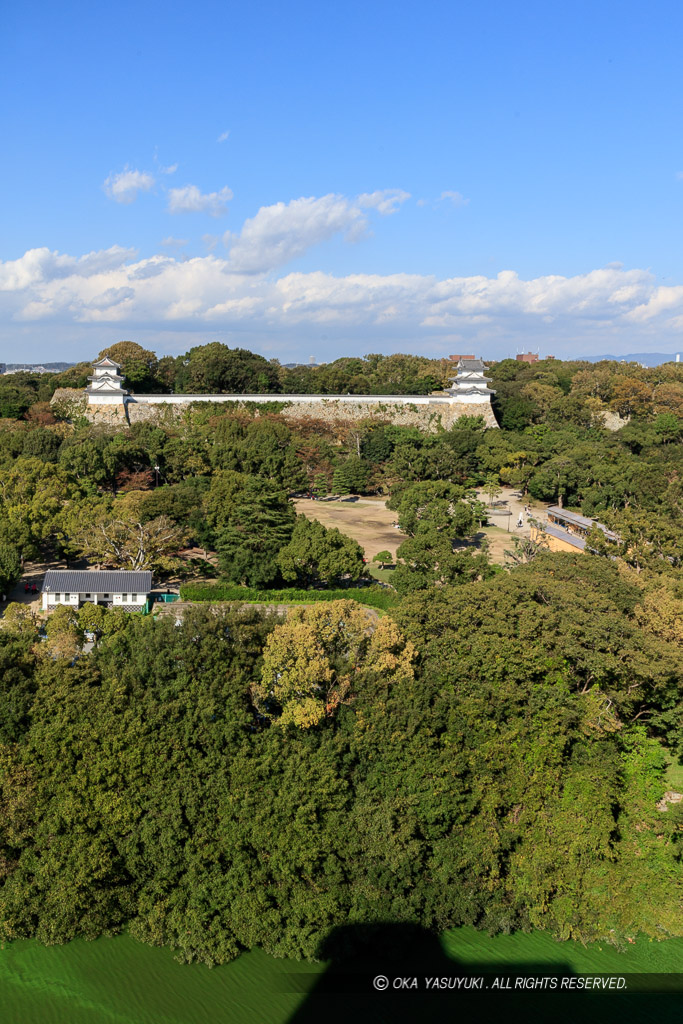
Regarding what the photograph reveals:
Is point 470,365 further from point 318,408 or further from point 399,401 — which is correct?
point 318,408

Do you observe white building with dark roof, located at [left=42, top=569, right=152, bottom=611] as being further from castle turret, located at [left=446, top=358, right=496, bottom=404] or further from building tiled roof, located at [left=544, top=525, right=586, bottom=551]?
castle turret, located at [left=446, top=358, right=496, bottom=404]

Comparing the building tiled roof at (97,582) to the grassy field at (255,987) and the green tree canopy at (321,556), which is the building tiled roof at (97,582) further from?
the grassy field at (255,987)

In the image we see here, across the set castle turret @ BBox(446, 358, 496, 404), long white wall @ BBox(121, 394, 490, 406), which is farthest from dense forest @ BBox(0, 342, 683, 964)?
castle turret @ BBox(446, 358, 496, 404)

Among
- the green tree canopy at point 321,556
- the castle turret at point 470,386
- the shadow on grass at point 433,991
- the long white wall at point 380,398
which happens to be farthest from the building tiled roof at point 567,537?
the castle turret at point 470,386

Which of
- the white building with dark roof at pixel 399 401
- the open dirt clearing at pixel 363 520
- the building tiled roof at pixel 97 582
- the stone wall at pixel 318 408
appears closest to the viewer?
the building tiled roof at pixel 97 582

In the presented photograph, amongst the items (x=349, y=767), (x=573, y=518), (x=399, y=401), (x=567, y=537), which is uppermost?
(x=399, y=401)

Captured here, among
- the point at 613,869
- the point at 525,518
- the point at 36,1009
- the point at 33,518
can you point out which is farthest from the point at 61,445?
the point at 613,869

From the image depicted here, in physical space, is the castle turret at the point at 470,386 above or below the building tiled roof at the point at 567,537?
above

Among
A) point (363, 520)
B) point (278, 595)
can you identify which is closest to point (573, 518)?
point (363, 520)
